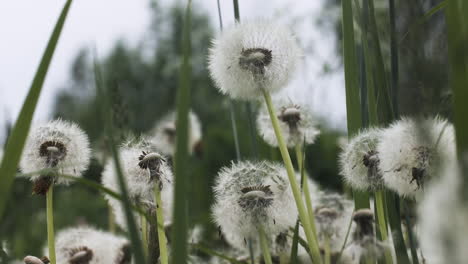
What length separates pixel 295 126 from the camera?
171 centimetres

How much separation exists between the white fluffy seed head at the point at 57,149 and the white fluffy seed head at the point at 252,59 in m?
0.36

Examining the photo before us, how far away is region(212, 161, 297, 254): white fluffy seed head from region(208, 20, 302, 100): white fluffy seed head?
0.18 metres

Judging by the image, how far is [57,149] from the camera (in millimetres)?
1348

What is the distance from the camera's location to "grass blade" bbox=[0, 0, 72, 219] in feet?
2.86

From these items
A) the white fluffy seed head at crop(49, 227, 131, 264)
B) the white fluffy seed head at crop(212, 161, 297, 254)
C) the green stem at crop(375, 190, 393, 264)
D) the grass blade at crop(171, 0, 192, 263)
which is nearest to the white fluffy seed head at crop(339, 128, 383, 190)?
the green stem at crop(375, 190, 393, 264)

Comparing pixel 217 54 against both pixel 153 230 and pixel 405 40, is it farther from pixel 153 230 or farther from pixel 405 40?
pixel 405 40

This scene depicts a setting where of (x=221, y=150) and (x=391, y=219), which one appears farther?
(x=221, y=150)

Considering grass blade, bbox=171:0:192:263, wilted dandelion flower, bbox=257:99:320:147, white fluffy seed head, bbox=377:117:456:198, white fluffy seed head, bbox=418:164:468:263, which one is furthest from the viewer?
wilted dandelion flower, bbox=257:99:320:147

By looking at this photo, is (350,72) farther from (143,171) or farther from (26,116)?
(26,116)

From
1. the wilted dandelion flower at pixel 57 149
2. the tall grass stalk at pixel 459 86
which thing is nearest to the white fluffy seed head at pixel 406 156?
the tall grass stalk at pixel 459 86

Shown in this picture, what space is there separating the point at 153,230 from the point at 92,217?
4674mm

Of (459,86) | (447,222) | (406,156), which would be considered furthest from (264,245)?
(447,222)

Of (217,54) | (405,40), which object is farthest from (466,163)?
(217,54)

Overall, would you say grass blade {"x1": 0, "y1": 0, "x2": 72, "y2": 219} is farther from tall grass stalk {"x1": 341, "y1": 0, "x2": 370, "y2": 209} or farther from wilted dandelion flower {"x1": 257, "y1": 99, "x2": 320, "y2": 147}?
wilted dandelion flower {"x1": 257, "y1": 99, "x2": 320, "y2": 147}
